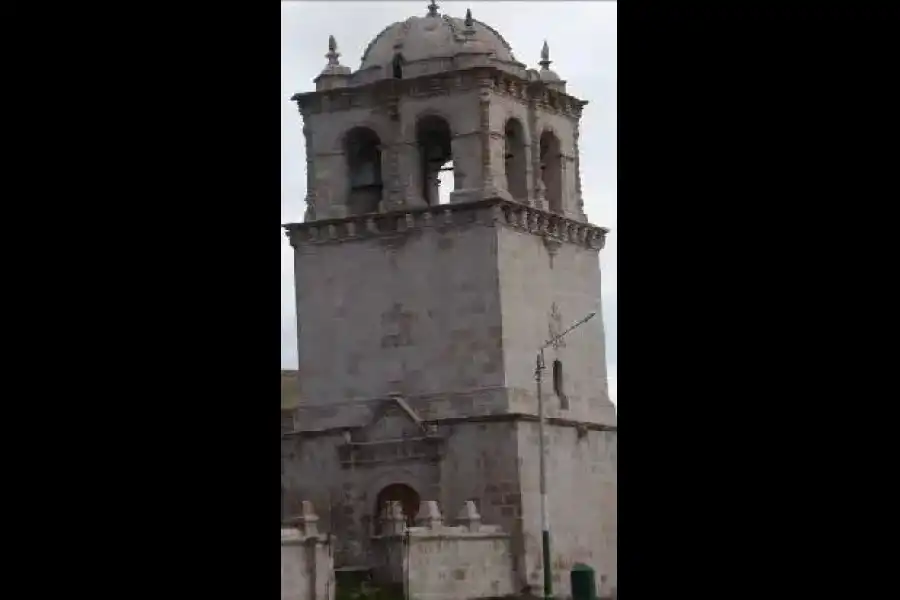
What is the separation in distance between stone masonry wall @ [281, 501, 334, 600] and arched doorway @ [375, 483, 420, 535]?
6321 millimetres

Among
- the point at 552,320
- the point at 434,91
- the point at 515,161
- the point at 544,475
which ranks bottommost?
the point at 544,475

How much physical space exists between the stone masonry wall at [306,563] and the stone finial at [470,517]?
4450 mm

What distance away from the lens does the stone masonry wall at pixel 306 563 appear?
41.8m

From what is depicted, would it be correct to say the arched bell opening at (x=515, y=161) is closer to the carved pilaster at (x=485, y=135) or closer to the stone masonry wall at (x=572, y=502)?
the carved pilaster at (x=485, y=135)

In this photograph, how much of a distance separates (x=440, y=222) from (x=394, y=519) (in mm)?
7800

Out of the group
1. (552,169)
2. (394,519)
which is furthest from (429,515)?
(552,169)

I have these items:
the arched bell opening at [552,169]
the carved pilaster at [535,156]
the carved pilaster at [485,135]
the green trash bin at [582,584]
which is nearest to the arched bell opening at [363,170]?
the carved pilaster at [485,135]

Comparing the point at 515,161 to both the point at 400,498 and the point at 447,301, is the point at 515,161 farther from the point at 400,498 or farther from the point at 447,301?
the point at 400,498

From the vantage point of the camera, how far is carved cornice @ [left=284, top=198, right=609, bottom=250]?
50188 mm

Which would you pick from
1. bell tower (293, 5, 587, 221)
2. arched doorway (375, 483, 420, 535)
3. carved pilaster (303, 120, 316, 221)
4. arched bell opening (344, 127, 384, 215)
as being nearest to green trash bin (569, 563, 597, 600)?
arched doorway (375, 483, 420, 535)

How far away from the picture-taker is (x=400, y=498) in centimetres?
4966
